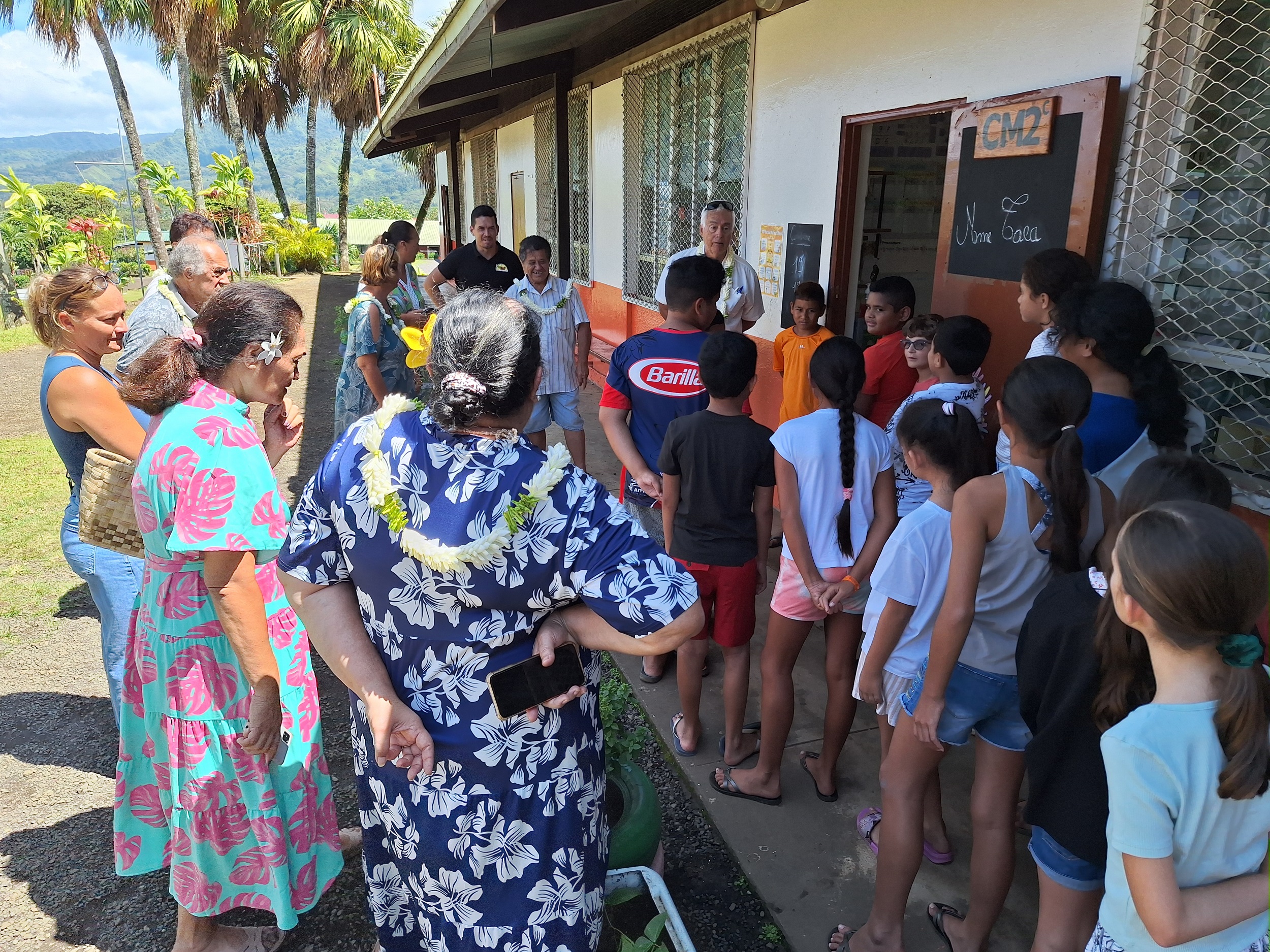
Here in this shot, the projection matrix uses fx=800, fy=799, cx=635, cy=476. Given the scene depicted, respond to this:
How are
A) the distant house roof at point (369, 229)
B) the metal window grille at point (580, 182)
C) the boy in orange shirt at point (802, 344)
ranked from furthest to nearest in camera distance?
the distant house roof at point (369, 229) < the metal window grille at point (580, 182) < the boy in orange shirt at point (802, 344)

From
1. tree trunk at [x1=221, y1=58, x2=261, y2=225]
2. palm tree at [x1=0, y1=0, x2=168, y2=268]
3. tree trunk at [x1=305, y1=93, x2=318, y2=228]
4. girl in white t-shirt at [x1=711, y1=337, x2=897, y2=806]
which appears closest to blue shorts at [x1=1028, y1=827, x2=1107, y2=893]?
girl in white t-shirt at [x1=711, y1=337, x2=897, y2=806]

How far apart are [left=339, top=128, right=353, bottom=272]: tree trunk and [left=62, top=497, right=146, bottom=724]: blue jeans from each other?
23.7 meters

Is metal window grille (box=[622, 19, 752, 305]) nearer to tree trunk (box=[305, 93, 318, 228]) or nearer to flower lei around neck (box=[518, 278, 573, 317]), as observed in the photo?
flower lei around neck (box=[518, 278, 573, 317])

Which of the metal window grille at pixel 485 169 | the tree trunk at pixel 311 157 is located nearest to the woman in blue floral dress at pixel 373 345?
the metal window grille at pixel 485 169

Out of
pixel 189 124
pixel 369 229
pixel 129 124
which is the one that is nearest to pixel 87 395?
pixel 129 124

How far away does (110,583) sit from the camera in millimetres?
2703

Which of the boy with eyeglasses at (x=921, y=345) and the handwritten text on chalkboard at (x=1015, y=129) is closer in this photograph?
the handwritten text on chalkboard at (x=1015, y=129)

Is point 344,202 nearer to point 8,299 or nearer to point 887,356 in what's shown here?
point 8,299

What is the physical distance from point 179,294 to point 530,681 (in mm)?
2867

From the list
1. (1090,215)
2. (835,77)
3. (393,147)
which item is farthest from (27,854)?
(393,147)

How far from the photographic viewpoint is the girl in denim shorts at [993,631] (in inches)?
69.9

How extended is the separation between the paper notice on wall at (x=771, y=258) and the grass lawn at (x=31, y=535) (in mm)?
4345

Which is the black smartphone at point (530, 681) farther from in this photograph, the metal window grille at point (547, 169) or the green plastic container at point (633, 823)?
the metal window grille at point (547, 169)

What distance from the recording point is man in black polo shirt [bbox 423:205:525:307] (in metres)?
6.26
